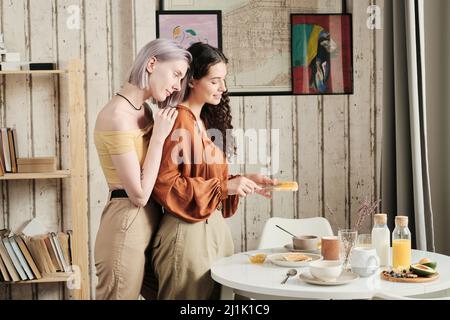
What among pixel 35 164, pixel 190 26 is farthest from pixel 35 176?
pixel 190 26

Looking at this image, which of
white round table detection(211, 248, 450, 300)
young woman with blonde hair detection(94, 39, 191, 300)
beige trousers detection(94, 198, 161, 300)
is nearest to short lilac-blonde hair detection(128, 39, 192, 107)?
young woman with blonde hair detection(94, 39, 191, 300)

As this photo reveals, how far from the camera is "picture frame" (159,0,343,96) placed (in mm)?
3438

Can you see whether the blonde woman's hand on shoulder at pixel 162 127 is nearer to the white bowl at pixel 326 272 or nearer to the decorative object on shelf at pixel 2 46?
the white bowl at pixel 326 272

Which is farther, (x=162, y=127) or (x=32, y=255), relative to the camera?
(x=32, y=255)

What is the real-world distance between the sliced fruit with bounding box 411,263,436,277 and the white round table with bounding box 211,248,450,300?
3 cm

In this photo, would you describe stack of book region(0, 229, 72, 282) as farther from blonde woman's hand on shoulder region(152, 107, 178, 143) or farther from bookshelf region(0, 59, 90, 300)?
blonde woman's hand on shoulder region(152, 107, 178, 143)

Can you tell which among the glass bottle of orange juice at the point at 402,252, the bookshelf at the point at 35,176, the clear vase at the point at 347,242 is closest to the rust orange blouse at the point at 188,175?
the clear vase at the point at 347,242

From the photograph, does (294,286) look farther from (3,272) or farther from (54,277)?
(3,272)

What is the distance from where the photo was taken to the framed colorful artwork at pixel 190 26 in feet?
11.1

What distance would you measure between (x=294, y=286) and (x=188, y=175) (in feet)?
1.89

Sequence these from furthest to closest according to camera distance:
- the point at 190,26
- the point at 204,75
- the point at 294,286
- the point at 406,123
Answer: the point at 190,26
the point at 406,123
the point at 204,75
the point at 294,286

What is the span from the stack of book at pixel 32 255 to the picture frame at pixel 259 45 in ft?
3.96

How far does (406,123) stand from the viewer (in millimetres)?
2922
